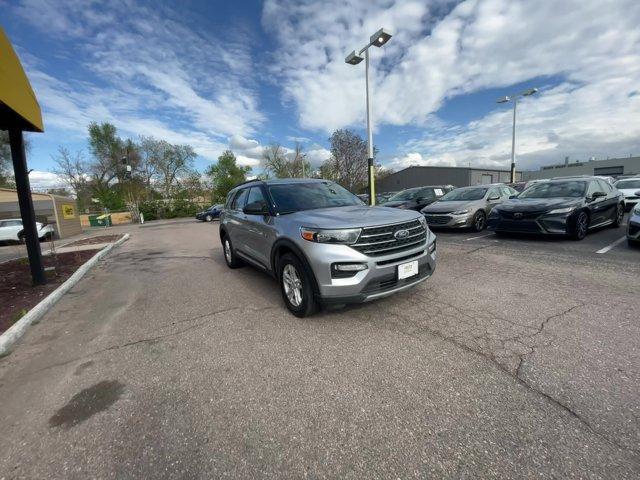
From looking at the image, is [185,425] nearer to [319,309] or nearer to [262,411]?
[262,411]

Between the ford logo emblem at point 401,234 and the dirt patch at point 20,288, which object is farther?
the dirt patch at point 20,288

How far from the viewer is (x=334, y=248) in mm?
3191

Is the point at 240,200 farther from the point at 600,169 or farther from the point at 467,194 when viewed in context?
the point at 600,169

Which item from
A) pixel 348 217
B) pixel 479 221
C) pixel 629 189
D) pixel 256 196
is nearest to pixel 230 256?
pixel 256 196

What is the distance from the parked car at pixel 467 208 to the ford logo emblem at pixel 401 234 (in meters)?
6.34

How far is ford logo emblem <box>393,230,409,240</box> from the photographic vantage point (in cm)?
341

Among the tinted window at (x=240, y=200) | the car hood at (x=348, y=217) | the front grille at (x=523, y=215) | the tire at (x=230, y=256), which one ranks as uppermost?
the tinted window at (x=240, y=200)

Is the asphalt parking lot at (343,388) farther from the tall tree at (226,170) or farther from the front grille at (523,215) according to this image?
the tall tree at (226,170)

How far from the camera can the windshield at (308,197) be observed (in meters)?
4.30

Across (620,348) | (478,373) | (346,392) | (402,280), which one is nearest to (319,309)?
(402,280)

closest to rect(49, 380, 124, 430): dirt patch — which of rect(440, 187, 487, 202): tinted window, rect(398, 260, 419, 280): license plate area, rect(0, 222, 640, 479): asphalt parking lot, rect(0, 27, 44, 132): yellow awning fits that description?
rect(0, 222, 640, 479): asphalt parking lot

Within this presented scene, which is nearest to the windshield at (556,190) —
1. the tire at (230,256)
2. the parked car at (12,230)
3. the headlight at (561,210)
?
the headlight at (561,210)

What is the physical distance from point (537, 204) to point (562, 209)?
1.61ft

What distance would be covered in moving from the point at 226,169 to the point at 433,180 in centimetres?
3997
